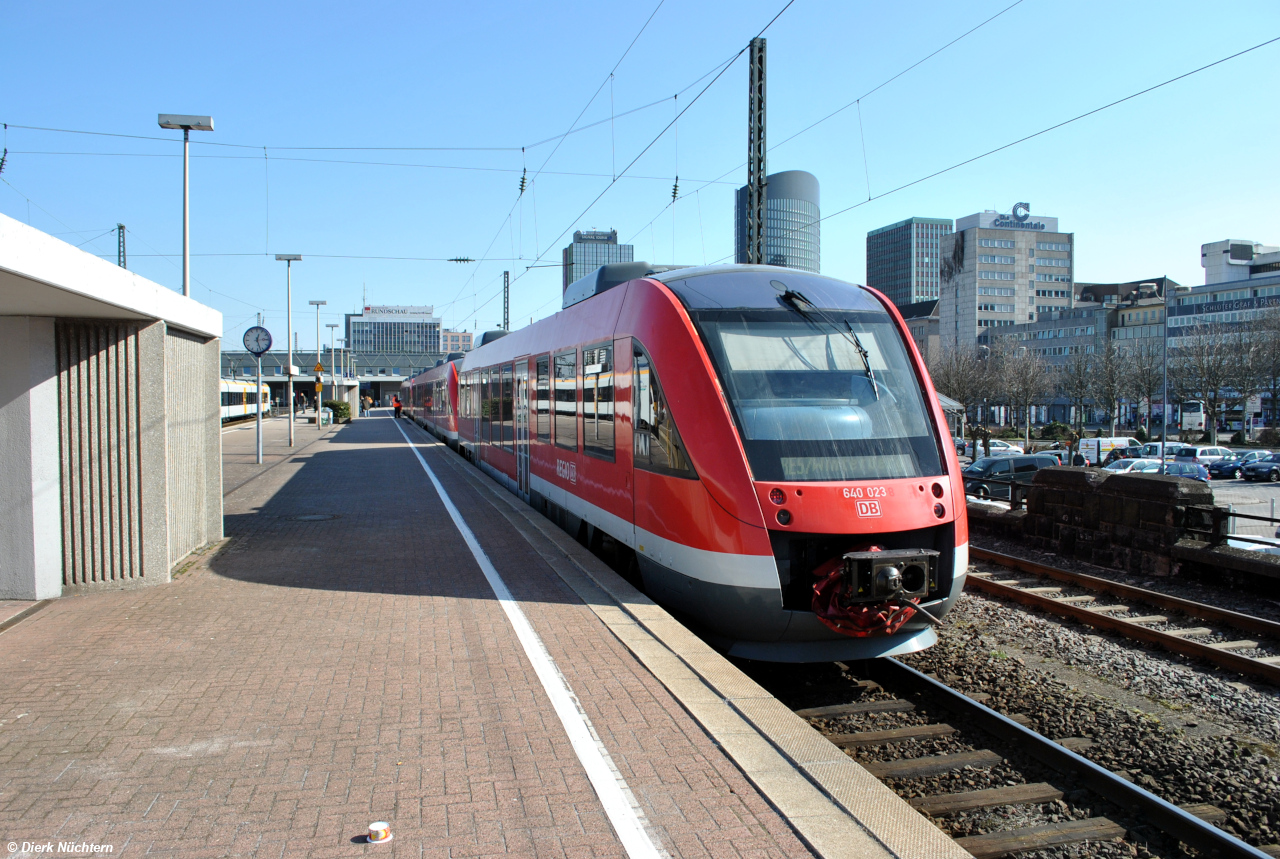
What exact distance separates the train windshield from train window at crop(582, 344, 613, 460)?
1944mm

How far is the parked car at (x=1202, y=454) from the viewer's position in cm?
3790

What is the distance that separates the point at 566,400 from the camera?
10805 millimetres

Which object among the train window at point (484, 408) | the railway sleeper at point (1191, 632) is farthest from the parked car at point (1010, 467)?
the railway sleeper at point (1191, 632)

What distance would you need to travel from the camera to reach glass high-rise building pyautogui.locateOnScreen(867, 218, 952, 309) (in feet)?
577

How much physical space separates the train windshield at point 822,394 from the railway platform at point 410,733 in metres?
1.65

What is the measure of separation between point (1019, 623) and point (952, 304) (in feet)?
395

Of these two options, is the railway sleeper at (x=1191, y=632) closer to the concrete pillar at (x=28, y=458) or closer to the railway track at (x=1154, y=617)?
the railway track at (x=1154, y=617)

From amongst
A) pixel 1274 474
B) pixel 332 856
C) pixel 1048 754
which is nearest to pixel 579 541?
pixel 1048 754

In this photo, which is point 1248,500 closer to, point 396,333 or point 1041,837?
point 1041,837

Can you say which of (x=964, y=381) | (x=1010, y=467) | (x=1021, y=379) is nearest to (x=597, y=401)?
(x=1010, y=467)

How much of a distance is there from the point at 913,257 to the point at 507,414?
571 ft

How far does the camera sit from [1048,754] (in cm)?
514

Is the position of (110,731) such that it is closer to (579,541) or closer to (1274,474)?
(579,541)

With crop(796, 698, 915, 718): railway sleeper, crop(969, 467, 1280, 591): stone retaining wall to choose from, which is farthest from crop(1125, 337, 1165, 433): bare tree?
crop(796, 698, 915, 718): railway sleeper
